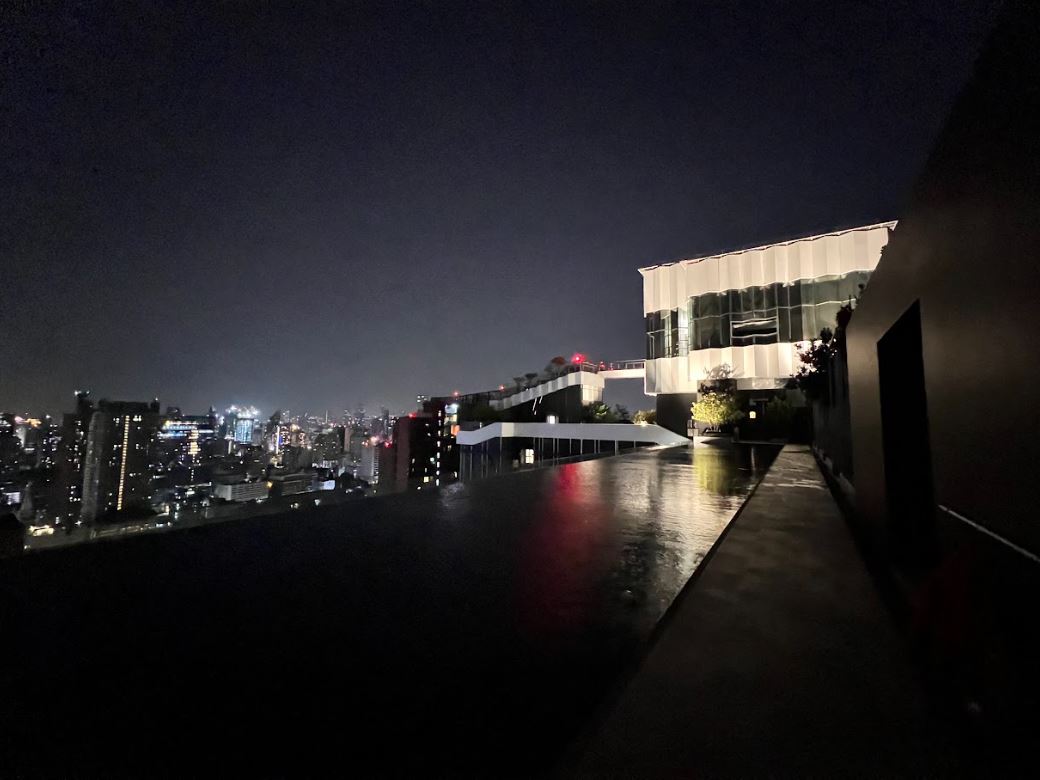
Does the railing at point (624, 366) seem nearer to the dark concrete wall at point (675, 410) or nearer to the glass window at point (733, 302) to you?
the dark concrete wall at point (675, 410)

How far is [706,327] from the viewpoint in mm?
23172

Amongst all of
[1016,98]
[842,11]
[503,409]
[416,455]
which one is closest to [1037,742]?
[1016,98]

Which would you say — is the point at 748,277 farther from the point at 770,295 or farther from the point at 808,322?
the point at 808,322

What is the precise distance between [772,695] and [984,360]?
52.9 inches

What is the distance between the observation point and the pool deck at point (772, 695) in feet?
3.68

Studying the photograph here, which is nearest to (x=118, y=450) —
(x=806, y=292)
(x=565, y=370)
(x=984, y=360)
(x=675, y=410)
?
(x=984, y=360)

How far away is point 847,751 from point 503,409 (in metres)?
31.8

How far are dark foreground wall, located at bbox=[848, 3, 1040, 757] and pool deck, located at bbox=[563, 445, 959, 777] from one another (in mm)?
261

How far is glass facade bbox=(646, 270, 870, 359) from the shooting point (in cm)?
2041

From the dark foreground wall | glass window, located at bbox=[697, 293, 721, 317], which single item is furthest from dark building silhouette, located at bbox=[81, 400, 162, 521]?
glass window, located at bbox=[697, 293, 721, 317]

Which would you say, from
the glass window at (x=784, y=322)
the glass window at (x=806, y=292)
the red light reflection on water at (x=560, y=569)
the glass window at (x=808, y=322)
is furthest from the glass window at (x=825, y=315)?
the red light reflection on water at (x=560, y=569)

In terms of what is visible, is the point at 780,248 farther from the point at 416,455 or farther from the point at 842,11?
the point at 416,455

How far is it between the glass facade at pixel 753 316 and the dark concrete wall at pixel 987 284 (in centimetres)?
2183

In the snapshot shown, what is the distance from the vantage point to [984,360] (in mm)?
1402
